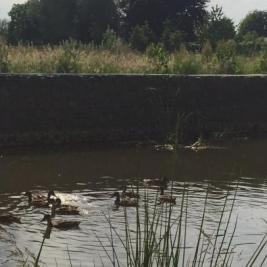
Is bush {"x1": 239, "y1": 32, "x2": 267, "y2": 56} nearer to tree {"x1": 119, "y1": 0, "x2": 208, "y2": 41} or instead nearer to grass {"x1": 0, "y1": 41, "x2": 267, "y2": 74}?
tree {"x1": 119, "y1": 0, "x2": 208, "y2": 41}

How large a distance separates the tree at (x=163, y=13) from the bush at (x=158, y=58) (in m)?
24.9

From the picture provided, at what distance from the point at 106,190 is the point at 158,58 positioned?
955cm

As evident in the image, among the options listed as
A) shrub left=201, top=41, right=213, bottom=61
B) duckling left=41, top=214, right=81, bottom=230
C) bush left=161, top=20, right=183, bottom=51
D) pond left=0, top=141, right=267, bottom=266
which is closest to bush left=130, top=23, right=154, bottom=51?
bush left=161, top=20, right=183, bottom=51

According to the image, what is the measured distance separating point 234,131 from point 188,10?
3050 cm

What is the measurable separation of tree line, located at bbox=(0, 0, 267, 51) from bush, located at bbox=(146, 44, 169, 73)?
53.4 feet

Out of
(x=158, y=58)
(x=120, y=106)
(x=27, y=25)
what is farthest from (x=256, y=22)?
(x=120, y=106)

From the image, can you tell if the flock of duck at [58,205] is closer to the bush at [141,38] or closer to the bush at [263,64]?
the bush at [263,64]

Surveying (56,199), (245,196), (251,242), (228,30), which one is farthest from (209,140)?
(228,30)

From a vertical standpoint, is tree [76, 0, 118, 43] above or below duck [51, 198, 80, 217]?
above

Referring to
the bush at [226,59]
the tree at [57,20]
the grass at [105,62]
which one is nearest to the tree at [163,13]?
the tree at [57,20]

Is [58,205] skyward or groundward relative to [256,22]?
groundward

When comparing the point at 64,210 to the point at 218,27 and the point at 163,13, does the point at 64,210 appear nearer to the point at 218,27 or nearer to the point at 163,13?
the point at 218,27

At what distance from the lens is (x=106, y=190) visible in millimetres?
10133

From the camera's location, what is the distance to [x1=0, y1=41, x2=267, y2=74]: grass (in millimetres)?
17062
